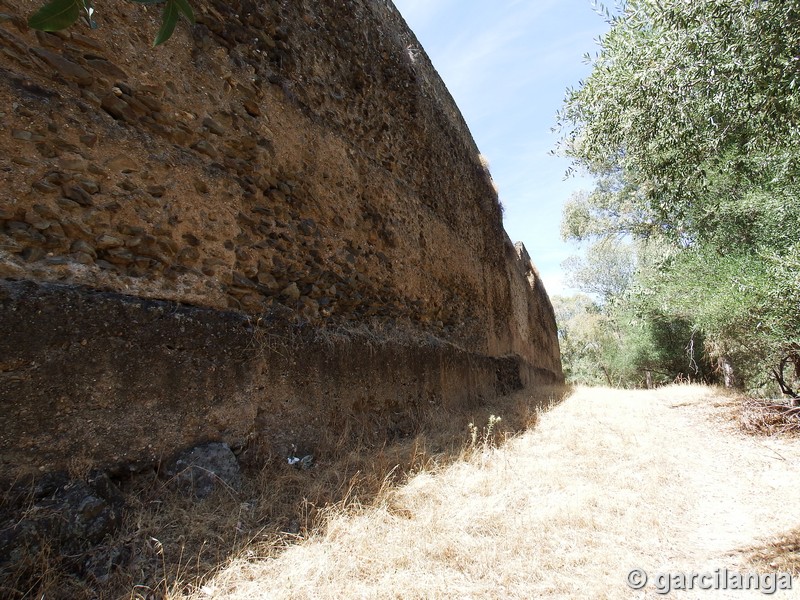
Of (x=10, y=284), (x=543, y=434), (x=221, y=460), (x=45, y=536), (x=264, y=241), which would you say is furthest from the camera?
(x=543, y=434)

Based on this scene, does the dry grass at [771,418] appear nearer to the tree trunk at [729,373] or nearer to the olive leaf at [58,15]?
the olive leaf at [58,15]

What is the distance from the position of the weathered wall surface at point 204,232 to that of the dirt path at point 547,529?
1.19 m

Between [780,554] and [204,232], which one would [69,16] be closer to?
[204,232]

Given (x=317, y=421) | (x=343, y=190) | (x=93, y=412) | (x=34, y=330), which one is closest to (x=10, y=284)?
(x=34, y=330)

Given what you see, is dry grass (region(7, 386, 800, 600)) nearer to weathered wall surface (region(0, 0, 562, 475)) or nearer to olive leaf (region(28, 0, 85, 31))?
weathered wall surface (region(0, 0, 562, 475))

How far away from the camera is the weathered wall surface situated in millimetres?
2387

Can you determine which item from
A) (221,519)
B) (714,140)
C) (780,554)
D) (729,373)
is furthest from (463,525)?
(729,373)

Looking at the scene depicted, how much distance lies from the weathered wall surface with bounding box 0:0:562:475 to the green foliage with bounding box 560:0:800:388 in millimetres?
2816

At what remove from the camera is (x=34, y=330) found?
2.26 meters

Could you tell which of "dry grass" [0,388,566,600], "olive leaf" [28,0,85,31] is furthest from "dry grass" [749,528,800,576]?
"olive leaf" [28,0,85,31]

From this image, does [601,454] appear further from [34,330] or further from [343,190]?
[34,330]

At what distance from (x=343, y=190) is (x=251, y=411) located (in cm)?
257

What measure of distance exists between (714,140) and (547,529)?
416 centimetres

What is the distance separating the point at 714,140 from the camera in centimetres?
452
